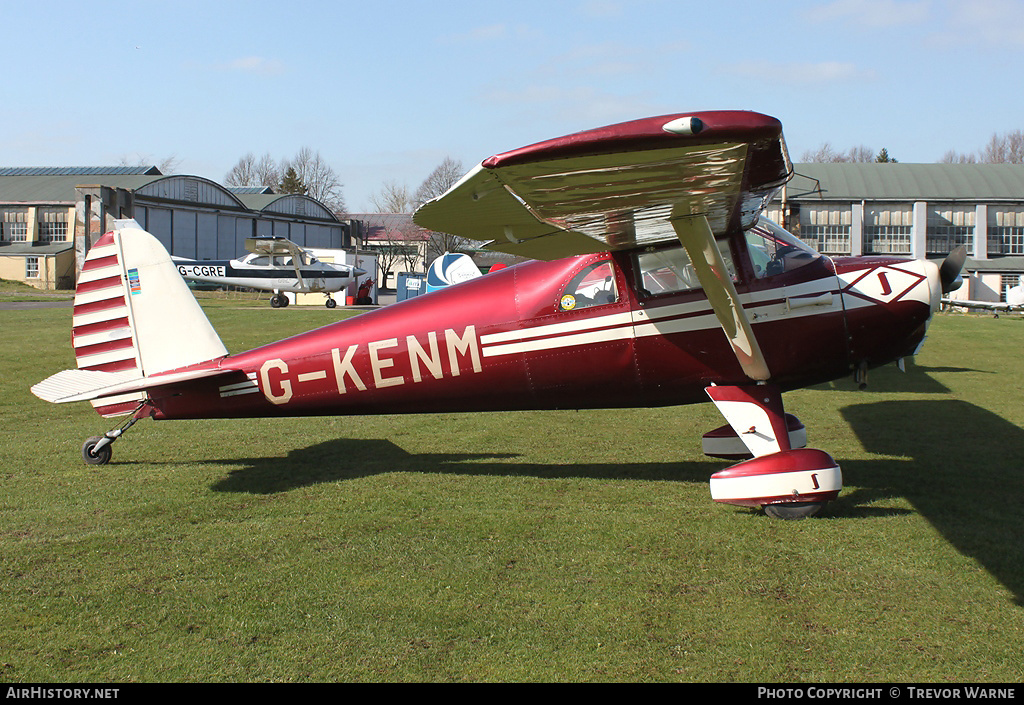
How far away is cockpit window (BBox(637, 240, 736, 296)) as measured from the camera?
6.32 metres

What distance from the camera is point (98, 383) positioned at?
6.82 metres

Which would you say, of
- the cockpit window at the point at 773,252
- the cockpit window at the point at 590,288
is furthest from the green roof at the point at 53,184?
the cockpit window at the point at 773,252

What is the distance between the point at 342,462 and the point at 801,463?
421 centimetres

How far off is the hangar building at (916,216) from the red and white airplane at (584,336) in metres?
46.7

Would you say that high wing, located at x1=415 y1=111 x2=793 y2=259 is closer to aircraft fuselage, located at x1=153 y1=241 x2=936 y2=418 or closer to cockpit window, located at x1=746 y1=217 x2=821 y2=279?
cockpit window, located at x1=746 y1=217 x2=821 y2=279

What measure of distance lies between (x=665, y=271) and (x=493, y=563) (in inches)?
109

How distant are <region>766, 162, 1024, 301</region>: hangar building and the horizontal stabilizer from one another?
4834 cm

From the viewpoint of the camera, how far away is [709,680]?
341 centimetres

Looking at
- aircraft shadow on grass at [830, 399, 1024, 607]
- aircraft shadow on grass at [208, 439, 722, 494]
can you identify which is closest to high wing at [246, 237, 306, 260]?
aircraft shadow on grass at [208, 439, 722, 494]

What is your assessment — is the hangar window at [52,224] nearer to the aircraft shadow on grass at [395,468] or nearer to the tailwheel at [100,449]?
the tailwheel at [100,449]

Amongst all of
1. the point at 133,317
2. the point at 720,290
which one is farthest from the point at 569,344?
the point at 133,317
